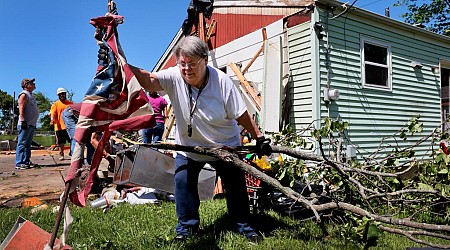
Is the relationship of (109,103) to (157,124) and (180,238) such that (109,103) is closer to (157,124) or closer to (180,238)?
(180,238)

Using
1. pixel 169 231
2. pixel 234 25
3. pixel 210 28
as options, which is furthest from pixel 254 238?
pixel 210 28

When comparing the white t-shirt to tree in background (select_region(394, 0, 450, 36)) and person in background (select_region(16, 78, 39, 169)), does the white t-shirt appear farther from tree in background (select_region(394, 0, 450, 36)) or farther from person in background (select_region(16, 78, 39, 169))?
tree in background (select_region(394, 0, 450, 36))

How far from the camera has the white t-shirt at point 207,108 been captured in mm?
2484

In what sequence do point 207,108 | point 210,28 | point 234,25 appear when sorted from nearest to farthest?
point 207,108 < point 234,25 < point 210,28

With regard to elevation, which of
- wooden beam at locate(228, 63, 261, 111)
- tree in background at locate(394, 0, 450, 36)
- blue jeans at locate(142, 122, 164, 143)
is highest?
tree in background at locate(394, 0, 450, 36)

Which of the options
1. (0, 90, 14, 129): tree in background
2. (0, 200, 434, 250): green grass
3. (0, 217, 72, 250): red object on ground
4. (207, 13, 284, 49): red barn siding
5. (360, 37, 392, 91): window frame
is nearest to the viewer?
(0, 217, 72, 250): red object on ground

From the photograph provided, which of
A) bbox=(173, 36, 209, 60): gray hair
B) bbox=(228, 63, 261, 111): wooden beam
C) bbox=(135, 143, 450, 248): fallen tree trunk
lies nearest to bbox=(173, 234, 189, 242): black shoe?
bbox=(135, 143, 450, 248): fallen tree trunk

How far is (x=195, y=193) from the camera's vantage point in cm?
279

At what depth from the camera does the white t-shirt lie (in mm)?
2484

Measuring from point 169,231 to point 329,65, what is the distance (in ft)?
17.4

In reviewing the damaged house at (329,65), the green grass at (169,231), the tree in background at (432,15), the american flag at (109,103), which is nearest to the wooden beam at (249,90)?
the damaged house at (329,65)

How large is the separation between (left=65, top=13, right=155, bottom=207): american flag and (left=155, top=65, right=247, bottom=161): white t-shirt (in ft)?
1.48

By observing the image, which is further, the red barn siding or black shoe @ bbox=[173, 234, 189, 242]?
the red barn siding

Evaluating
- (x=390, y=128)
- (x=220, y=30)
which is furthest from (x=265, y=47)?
(x=390, y=128)
